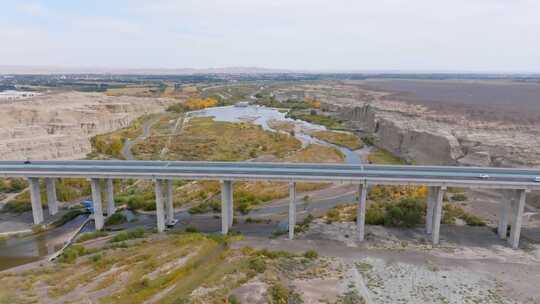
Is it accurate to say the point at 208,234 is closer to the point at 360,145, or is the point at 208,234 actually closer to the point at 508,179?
the point at 508,179

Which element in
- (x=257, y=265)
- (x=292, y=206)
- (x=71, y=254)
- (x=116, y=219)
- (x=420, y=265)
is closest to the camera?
(x=257, y=265)

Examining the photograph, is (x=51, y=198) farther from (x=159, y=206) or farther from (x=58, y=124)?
(x=58, y=124)

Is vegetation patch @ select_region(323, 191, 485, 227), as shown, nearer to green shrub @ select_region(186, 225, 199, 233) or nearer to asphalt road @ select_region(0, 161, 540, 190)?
asphalt road @ select_region(0, 161, 540, 190)

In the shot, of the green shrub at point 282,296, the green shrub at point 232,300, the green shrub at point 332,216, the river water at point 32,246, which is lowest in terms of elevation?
the river water at point 32,246

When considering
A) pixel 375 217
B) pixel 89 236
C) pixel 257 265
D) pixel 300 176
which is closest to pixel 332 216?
pixel 375 217

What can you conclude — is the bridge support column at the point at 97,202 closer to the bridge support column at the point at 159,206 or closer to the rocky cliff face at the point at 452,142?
the bridge support column at the point at 159,206

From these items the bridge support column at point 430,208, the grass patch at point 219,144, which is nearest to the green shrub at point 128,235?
the bridge support column at point 430,208
